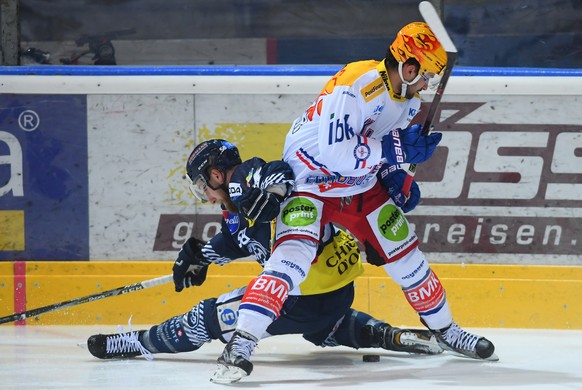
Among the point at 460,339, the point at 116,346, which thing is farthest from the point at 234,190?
the point at 460,339

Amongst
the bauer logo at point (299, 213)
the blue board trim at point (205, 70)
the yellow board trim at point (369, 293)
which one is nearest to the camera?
the bauer logo at point (299, 213)

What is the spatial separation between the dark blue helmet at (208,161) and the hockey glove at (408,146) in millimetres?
605

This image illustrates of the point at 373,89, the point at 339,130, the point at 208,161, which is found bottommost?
the point at 208,161

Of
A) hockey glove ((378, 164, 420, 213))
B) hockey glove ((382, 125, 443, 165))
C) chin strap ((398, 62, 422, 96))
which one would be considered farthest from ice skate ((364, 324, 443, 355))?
chin strap ((398, 62, 422, 96))

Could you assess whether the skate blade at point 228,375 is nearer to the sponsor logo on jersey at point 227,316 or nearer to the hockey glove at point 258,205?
the sponsor logo on jersey at point 227,316

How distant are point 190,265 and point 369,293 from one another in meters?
1.13

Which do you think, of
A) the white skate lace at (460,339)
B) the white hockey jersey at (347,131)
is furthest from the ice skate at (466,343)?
the white hockey jersey at (347,131)

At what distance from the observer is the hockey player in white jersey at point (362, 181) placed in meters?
3.89

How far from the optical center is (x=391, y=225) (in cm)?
421

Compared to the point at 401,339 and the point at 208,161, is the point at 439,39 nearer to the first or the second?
the point at 208,161

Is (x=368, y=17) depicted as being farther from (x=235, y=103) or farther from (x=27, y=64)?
(x=27, y=64)

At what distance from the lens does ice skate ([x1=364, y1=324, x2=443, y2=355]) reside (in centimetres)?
432

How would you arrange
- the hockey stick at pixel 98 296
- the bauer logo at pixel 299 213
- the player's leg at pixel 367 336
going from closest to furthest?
the bauer logo at pixel 299 213
the player's leg at pixel 367 336
the hockey stick at pixel 98 296

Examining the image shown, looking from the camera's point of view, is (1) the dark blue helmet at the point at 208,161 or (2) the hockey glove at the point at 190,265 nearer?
(1) the dark blue helmet at the point at 208,161
